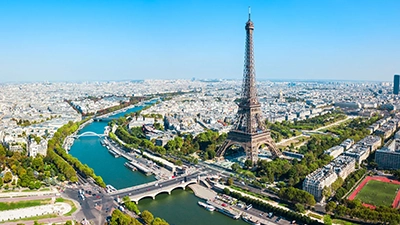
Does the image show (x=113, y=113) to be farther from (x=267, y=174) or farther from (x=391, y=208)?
(x=391, y=208)

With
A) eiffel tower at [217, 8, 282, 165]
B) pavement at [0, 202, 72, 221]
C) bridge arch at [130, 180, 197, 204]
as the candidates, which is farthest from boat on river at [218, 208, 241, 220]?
pavement at [0, 202, 72, 221]

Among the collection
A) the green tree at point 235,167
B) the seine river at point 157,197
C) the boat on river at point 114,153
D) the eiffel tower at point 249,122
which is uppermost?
the eiffel tower at point 249,122

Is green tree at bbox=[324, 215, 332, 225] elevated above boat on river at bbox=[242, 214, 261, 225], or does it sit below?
above

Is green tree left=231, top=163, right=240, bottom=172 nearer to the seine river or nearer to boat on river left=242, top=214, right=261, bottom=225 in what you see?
the seine river

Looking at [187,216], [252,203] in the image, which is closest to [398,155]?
[252,203]

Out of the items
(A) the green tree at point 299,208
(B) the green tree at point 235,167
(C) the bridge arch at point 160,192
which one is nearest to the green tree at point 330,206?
(A) the green tree at point 299,208

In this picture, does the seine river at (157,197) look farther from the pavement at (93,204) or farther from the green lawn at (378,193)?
the green lawn at (378,193)
